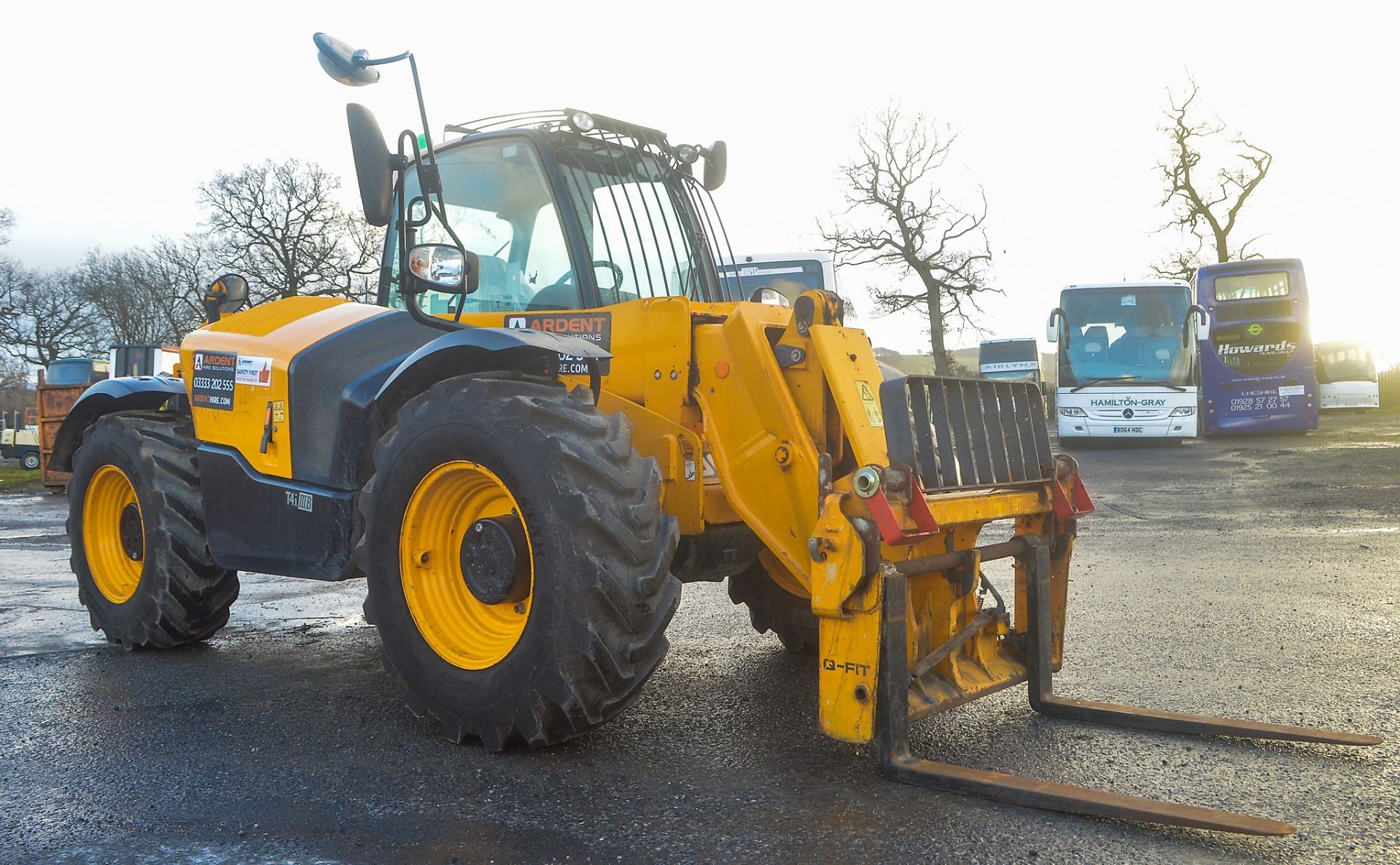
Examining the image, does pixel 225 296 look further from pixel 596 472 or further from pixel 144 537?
pixel 596 472

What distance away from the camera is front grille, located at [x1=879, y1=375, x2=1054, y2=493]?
399 cm

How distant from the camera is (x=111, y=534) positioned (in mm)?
6449

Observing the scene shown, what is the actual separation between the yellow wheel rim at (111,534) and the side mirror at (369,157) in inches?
116

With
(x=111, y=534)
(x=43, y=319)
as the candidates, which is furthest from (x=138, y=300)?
(x=111, y=534)

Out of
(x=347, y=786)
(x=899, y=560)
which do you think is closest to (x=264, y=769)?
(x=347, y=786)

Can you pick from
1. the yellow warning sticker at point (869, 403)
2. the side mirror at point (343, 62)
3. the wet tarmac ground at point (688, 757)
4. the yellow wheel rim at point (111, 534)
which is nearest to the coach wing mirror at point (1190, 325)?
the wet tarmac ground at point (688, 757)

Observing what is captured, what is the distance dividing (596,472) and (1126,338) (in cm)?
2047

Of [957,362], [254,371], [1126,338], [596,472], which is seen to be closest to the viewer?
[596,472]

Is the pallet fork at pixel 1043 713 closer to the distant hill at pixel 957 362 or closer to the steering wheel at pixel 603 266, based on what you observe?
the steering wheel at pixel 603 266

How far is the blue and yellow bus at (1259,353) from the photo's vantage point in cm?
2377

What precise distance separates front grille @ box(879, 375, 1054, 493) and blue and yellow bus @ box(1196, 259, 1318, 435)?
21.1 m

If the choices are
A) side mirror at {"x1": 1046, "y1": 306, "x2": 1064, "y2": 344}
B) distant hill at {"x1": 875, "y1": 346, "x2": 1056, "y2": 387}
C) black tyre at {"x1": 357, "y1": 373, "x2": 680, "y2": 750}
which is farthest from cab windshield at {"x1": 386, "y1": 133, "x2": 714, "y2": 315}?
distant hill at {"x1": 875, "y1": 346, "x2": 1056, "y2": 387}

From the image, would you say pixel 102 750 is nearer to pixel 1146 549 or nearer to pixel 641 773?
pixel 641 773

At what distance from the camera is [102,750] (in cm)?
424
